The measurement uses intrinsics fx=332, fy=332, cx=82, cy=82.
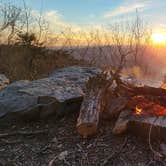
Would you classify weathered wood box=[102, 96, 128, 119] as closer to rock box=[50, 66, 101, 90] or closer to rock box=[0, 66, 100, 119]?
rock box=[0, 66, 100, 119]

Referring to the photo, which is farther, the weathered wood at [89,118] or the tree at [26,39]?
the tree at [26,39]

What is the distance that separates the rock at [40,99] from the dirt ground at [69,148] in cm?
25

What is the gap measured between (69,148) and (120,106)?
87 centimetres

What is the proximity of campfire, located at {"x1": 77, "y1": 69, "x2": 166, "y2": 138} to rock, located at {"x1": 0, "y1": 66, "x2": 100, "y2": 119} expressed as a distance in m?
0.38

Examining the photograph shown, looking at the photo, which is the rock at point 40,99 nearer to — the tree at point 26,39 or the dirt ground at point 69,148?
the dirt ground at point 69,148

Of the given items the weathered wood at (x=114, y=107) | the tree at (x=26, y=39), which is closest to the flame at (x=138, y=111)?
the weathered wood at (x=114, y=107)

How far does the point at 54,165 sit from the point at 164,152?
116 cm

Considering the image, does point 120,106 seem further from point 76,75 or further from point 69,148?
point 76,75

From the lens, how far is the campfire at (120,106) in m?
3.77

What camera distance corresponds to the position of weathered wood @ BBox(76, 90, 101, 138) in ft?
12.4

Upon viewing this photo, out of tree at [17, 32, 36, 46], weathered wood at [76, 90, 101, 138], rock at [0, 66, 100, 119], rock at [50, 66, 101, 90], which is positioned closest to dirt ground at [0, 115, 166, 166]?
weathered wood at [76, 90, 101, 138]

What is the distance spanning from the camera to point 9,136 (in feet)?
14.1

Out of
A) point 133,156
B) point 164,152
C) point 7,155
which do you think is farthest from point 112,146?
point 7,155

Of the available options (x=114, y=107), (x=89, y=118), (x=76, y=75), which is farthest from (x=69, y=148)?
(x=76, y=75)
